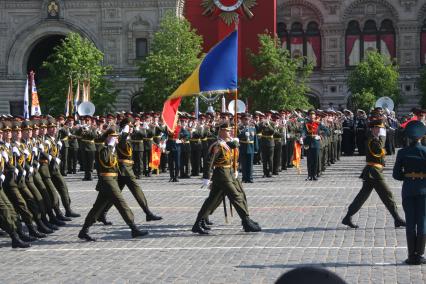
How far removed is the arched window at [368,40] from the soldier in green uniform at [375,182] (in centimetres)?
4899

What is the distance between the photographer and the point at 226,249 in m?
14.2

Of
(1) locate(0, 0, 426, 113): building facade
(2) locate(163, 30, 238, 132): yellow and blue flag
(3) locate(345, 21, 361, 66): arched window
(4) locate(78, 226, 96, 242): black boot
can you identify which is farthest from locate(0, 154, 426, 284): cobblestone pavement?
(3) locate(345, 21, 361, 66): arched window

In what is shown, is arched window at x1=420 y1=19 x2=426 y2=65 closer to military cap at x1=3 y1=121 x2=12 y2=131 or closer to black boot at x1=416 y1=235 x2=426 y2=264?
military cap at x1=3 y1=121 x2=12 y2=131

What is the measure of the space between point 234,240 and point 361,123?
2525 cm

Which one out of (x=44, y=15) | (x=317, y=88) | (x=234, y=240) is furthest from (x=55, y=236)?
(x=317, y=88)

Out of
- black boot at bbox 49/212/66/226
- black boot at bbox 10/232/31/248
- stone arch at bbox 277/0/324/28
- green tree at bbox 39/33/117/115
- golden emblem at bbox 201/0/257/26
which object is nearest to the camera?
black boot at bbox 10/232/31/248

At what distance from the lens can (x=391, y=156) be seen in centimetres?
3791

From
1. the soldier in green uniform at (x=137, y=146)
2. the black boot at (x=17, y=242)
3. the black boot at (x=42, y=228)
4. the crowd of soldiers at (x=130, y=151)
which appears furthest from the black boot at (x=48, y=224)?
the soldier in green uniform at (x=137, y=146)

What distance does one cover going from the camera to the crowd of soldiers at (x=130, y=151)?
15.7 meters

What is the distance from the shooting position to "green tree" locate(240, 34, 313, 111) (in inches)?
1916

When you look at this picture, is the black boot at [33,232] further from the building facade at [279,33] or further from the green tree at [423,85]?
the green tree at [423,85]

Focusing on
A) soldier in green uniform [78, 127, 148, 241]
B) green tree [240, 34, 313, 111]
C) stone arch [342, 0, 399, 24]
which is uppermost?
stone arch [342, 0, 399, 24]

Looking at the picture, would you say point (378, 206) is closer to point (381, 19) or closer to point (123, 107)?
point (123, 107)

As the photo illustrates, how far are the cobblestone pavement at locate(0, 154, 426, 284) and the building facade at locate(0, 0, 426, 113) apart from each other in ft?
125
